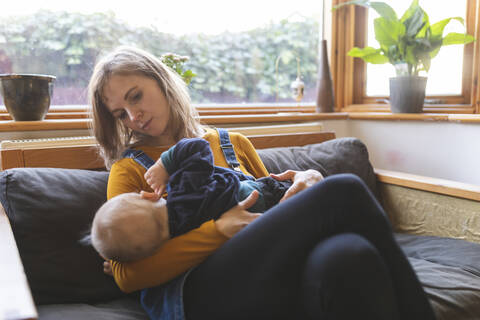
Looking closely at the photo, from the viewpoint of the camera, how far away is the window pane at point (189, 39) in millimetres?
1787

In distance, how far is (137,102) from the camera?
1200mm

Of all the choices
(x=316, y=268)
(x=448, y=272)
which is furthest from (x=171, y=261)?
(x=448, y=272)

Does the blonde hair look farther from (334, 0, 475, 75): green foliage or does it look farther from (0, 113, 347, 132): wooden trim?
(334, 0, 475, 75): green foliage

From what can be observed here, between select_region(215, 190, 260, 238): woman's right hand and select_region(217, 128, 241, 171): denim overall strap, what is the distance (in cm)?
24

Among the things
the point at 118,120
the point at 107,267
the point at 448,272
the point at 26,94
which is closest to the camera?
the point at 107,267

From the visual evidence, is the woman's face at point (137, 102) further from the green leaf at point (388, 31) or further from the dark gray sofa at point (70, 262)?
the green leaf at point (388, 31)

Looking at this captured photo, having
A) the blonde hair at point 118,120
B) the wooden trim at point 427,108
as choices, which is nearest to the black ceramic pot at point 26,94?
the blonde hair at point 118,120

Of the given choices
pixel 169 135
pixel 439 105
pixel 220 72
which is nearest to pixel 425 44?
pixel 439 105

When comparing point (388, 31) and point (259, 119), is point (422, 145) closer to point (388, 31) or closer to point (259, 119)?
point (388, 31)

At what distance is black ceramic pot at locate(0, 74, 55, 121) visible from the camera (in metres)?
1.43

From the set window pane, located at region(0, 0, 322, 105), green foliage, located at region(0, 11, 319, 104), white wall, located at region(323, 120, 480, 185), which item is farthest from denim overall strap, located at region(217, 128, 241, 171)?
white wall, located at region(323, 120, 480, 185)

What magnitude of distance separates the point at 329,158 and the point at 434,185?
425 millimetres

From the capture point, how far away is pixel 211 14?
221cm

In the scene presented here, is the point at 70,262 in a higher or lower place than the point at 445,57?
lower
